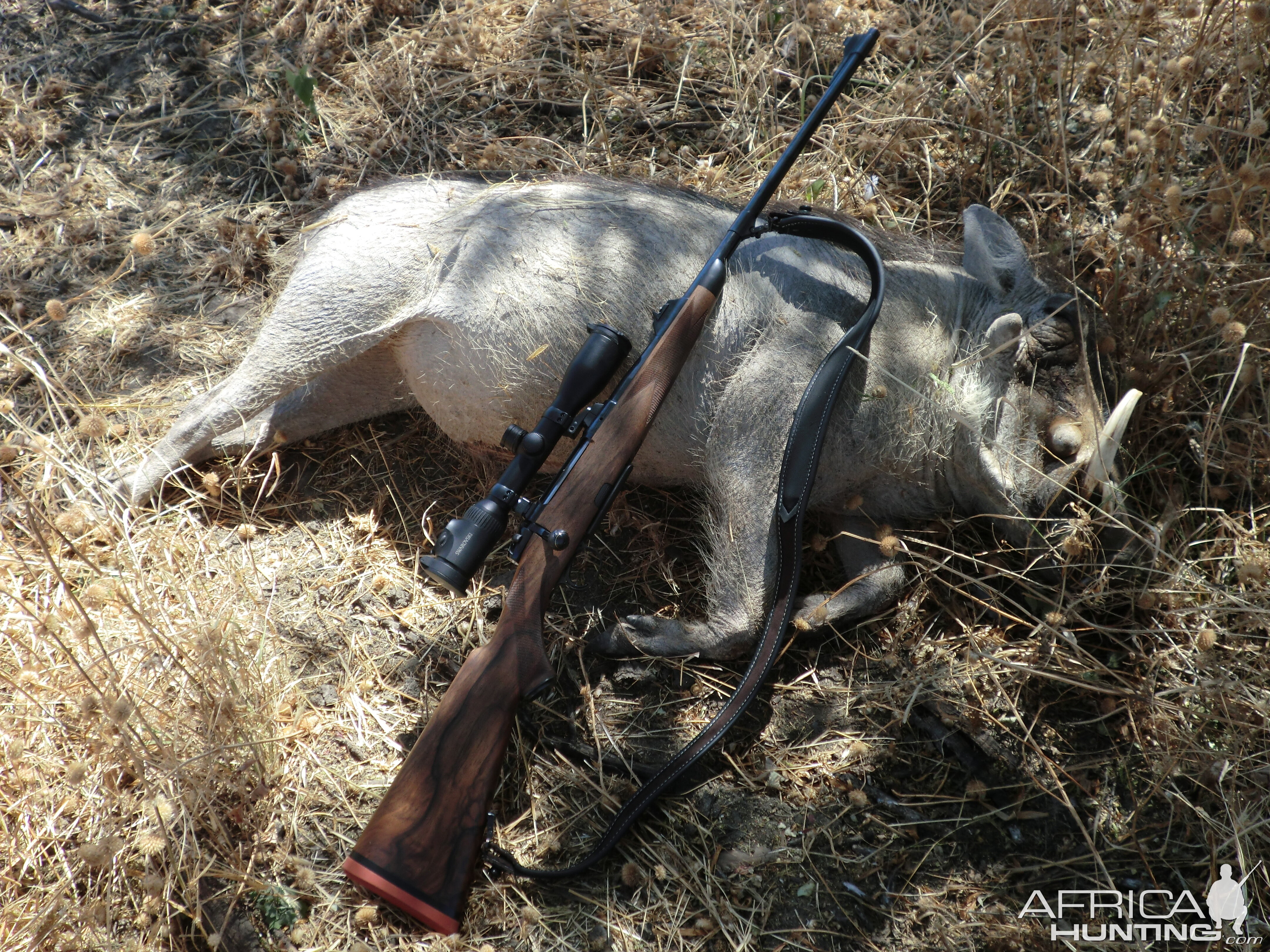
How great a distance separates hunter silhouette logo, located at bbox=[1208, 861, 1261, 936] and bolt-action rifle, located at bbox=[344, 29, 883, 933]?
5.24 ft

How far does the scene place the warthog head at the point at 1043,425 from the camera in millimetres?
3186

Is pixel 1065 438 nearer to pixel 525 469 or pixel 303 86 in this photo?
pixel 525 469

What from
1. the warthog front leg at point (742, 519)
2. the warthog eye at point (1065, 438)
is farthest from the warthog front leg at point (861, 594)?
the warthog eye at point (1065, 438)

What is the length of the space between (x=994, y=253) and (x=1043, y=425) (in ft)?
2.69

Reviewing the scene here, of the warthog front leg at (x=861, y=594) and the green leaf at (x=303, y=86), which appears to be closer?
the warthog front leg at (x=861, y=594)

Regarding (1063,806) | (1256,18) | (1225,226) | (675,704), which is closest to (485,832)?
(675,704)

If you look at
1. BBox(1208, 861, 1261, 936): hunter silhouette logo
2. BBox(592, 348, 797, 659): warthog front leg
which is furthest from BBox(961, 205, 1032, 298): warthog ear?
BBox(1208, 861, 1261, 936): hunter silhouette logo

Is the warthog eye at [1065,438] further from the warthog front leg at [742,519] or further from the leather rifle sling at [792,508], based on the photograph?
the warthog front leg at [742,519]

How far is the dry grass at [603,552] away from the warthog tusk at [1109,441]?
0.44 meters

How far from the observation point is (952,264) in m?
3.74

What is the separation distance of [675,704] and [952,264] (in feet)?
7.68

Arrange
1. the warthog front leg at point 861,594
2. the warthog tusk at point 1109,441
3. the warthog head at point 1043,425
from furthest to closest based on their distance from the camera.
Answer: the warthog front leg at point 861,594 → the warthog head at point 1043,425 → the warthog tusk at point 1109,441

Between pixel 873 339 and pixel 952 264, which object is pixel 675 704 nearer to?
pixel 873 339

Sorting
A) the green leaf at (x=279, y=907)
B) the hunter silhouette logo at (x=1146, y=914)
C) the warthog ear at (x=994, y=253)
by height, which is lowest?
the hunter silhouette logo at (x=1146, y=914)
